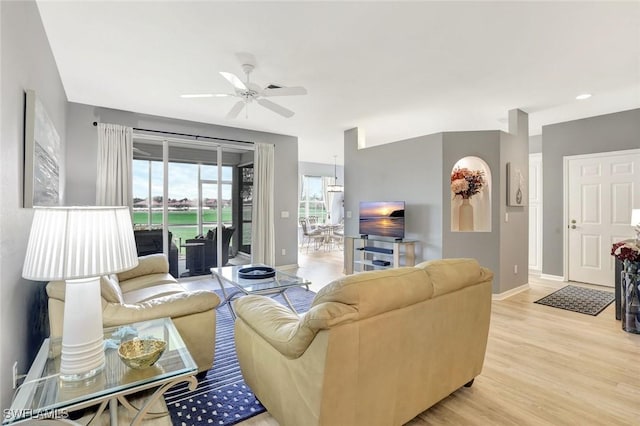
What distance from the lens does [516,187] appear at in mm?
4523

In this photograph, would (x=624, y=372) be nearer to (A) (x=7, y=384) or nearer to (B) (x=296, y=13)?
(B) (x=296, y=13)

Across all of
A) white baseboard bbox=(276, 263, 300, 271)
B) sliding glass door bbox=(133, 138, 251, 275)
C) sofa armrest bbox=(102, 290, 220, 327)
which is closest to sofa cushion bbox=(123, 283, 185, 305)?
sofa armrest bbox=(102, 290, 220, 327)

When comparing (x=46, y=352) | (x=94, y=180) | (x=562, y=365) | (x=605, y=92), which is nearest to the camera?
(x=46, y=352)

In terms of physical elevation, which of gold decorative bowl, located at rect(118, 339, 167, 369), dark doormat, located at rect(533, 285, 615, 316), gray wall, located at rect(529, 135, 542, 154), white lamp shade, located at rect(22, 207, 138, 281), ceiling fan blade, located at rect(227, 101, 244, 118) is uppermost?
gray wall, located at rect(529, 135, 542, 154)

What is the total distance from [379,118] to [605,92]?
2.82 meters

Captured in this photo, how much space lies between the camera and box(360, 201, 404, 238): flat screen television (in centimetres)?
480

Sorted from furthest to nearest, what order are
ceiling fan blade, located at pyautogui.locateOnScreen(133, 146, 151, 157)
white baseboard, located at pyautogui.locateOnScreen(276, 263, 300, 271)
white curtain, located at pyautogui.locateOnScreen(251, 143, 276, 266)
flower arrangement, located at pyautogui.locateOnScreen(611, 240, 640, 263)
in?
white baseboard, located at pyautogui.locateOnScreen(276, 263, 300, 271) < white curtain, located at pyautogui.locateOnScreen(251, 143, 276, 266) < ceiling fan blade, located at pyautogui.locateOnScreen(133, 146, 151, 157) < flower arrangement, located at pyautogui.locateOnScreen(611, 240, 640, 263)

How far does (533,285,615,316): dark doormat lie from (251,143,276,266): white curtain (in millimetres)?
4294

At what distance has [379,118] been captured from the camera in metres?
4.99

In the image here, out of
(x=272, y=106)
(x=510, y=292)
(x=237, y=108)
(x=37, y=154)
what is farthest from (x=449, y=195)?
(x=37, y=154)

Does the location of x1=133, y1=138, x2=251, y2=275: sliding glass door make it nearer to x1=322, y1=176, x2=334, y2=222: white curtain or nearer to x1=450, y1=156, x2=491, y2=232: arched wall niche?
x1=450, y1=156, x2=491, y2=232: arched wall niche

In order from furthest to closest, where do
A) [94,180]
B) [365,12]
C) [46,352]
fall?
[94,180], [365,12], [46,352]

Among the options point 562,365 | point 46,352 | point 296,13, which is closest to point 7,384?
point 46,352

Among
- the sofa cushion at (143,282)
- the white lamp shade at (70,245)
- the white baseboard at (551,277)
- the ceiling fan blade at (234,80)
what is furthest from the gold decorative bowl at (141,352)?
the white baseboard at (551,277)
